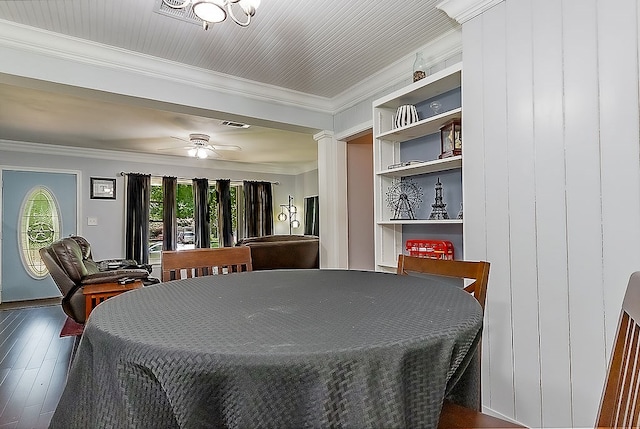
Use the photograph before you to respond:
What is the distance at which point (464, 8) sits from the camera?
6.28 feet

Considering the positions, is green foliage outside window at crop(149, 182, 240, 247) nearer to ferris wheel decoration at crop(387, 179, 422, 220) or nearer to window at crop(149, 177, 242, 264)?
window at crop(149, 177, 242, 264)

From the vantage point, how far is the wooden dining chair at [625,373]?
2.04 feet

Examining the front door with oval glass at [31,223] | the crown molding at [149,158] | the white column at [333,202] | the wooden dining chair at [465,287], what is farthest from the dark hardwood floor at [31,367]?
the crown molding at [149,158]

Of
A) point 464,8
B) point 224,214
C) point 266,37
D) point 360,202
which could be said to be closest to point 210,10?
point 266,37

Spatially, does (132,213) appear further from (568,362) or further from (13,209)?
(568,362)

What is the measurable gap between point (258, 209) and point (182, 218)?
1537 millimetres

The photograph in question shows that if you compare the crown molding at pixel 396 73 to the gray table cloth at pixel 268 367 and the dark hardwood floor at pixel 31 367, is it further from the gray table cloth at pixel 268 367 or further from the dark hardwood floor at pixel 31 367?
the dark hardwood floor at pixel 31 367

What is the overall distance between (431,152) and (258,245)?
97.1 inches

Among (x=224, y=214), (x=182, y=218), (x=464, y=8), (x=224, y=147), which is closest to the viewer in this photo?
(x=464, y=8)

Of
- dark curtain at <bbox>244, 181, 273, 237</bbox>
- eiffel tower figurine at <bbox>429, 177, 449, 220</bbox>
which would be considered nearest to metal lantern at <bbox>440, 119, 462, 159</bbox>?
eiffel tower figurine at <bbox>429, 177, 449, 220</bbox>

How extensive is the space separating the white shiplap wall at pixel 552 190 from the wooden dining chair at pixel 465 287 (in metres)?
0.44

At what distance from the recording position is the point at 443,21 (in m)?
2.11

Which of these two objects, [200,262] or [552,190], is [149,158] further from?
[552,190]

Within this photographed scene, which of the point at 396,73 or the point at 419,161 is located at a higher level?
the point at 396,73
